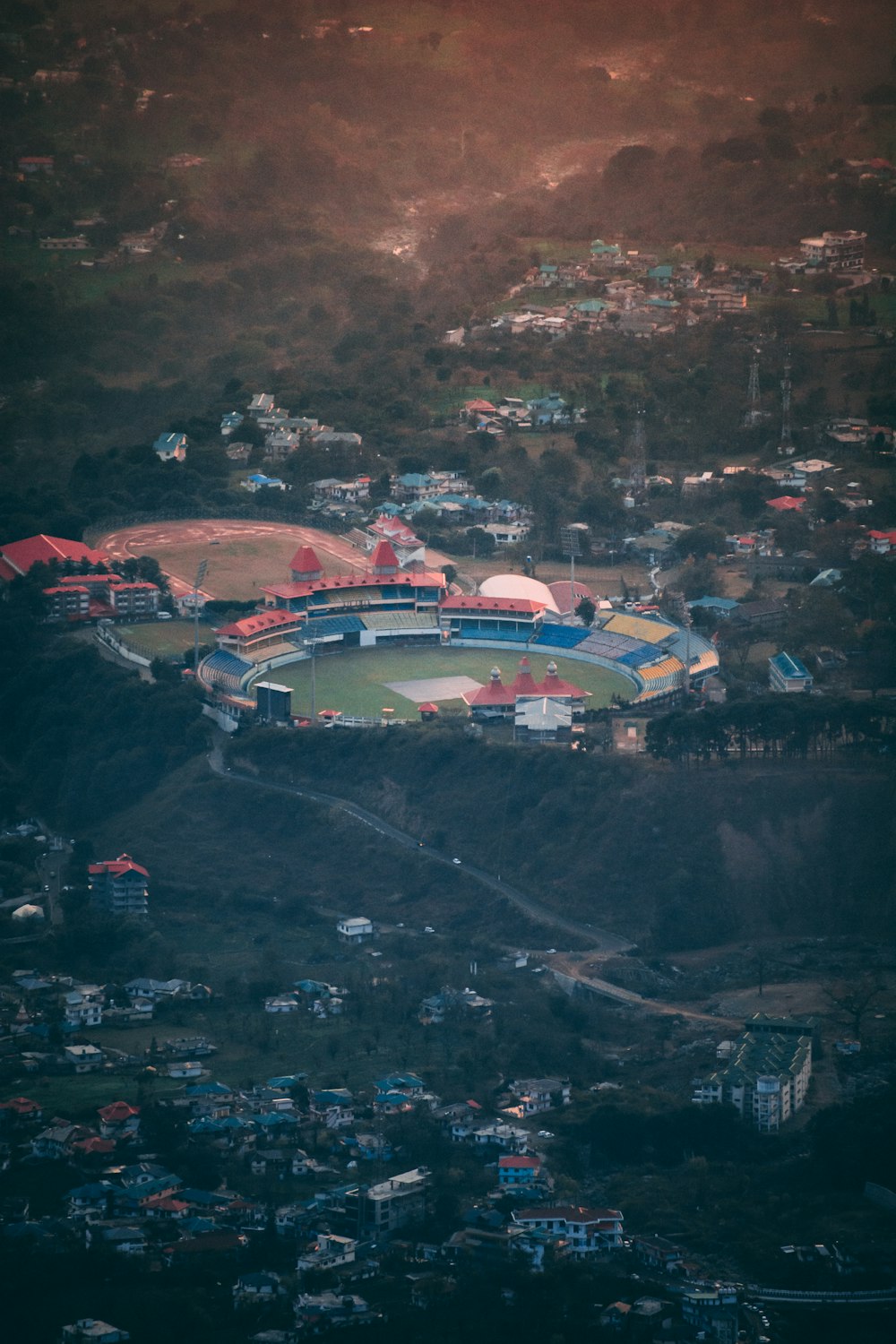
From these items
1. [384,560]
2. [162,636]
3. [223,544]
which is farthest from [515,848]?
[223,544]

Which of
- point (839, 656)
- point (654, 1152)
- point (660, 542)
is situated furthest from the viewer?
point (660, 542)

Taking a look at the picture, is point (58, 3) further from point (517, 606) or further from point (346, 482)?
point (517, 606)

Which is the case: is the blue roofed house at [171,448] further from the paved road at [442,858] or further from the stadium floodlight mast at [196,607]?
the paved road at [442,858]

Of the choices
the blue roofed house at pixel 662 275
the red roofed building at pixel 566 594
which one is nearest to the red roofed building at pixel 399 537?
the red roofed building at pixel 566 594

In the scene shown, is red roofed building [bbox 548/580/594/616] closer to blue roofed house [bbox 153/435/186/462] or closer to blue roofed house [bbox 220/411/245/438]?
blue roofed house [bbox 153/435/186/462]

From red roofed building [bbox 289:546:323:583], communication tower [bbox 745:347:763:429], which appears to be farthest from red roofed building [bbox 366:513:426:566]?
communication tower [bbox 745:347:763:429]

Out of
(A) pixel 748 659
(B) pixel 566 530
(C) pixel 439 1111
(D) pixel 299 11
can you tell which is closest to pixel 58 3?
(D) pixel 299 11
